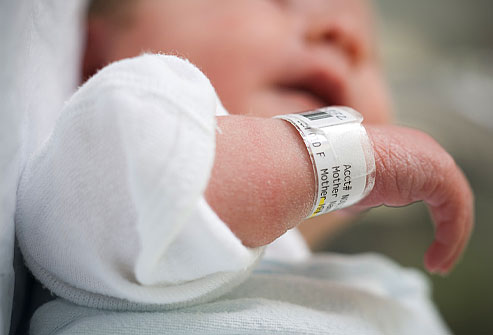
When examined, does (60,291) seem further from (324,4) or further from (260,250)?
(324,4)

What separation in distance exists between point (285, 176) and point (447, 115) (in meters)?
1.34

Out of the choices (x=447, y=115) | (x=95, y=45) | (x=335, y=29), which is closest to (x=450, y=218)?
(x=335, y=29)

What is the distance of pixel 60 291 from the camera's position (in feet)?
1.30

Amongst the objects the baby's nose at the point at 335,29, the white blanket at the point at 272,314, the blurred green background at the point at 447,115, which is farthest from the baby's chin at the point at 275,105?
the blurred green background at the point at 447,115

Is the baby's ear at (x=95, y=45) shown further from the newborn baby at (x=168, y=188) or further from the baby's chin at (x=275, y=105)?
the newborn baby at (x=168, y=188)

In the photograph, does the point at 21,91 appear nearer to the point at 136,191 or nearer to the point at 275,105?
the point at 136,191

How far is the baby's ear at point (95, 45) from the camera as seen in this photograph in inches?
31.3

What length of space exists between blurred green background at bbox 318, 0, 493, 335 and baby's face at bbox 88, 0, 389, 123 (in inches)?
23.5

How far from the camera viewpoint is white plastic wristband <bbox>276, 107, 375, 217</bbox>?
0.39 m

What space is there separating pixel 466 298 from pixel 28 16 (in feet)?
3.85

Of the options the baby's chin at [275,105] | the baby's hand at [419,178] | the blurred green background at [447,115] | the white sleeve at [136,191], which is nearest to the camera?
the white sleeve at [136,191]

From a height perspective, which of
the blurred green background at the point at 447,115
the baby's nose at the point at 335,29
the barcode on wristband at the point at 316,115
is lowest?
the blurred green background at the point at 447,115

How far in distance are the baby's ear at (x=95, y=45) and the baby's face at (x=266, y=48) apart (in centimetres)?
3

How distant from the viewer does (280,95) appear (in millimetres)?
720
